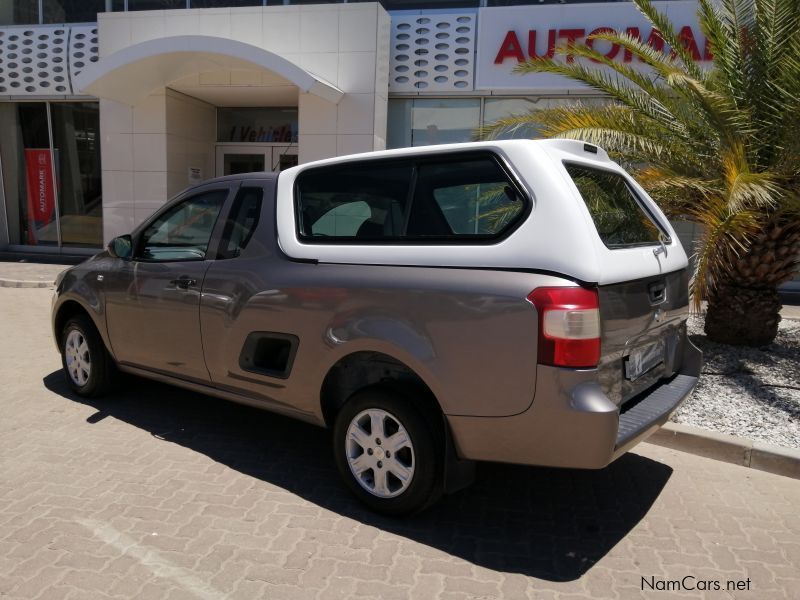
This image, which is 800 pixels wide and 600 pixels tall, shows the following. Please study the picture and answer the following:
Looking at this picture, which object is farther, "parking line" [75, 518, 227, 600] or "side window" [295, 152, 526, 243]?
"side window" [295, 152, 526, 243]

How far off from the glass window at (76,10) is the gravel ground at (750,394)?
13.6 meters

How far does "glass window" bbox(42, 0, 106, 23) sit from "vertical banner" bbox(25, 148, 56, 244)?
2.93m

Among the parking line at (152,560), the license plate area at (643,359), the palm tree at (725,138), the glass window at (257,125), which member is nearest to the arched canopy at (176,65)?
the glass window at (257,125)

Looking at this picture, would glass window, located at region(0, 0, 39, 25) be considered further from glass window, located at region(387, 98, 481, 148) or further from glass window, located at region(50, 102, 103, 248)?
glass window, located at region(387, 98, 481, 148)

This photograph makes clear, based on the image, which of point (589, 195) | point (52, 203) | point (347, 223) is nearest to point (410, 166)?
point (347, 223)

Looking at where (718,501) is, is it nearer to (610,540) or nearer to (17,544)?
(610,540)

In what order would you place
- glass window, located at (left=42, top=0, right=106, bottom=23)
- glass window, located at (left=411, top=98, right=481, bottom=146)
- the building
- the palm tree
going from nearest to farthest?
the palm tree
the building
glass window, located at (left=411, top=98, right=481, bottom=146)
glass window, located at (left=42, top=0, right=106, bottom=23)

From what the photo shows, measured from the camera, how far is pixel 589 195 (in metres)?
3.12

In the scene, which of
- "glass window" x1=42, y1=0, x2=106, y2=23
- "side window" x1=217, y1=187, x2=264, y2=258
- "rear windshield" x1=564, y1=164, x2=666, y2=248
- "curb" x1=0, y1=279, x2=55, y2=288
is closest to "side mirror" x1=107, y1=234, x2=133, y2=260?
"side window" x1=217, y1=187, x2=264, y2=258

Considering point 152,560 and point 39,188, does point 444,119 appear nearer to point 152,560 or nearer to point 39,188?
point 39,188

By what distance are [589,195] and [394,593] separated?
6.81ft

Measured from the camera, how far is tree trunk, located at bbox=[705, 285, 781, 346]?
6.21m

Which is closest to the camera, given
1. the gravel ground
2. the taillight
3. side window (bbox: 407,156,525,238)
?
the taillight

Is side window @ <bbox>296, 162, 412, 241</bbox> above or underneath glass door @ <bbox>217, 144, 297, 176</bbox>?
underneath
